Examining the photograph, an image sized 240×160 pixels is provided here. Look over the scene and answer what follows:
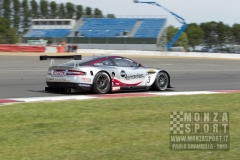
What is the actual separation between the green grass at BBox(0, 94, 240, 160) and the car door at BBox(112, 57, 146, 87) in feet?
9.19

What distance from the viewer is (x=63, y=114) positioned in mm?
7438

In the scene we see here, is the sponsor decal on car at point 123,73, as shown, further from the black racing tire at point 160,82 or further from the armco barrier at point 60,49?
the armco barrier at point 60,49

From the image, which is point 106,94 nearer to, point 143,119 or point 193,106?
point 193,106

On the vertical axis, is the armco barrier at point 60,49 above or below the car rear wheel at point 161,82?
above

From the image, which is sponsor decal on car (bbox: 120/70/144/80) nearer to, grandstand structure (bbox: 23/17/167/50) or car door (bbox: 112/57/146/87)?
car door (bbox: 112/57/146/87)

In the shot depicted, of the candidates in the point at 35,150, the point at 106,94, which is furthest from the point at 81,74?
the point at 35,150

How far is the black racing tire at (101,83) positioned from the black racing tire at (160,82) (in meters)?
1.68

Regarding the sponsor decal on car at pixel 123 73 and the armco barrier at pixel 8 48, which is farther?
the armco barrier at pixel 8 48

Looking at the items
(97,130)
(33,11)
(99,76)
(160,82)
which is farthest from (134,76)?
(33,11)

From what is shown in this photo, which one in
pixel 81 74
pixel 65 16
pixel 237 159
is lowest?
pixel 237 159

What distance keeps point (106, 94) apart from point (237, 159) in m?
6.61

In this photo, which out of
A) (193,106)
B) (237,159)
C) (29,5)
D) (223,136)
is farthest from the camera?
(29,5)

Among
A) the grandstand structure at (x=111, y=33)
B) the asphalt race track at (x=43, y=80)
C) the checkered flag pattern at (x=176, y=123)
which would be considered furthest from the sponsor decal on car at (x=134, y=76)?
the grandstand structure at (x=111, y=33)

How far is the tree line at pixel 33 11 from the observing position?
104250 millimetres
